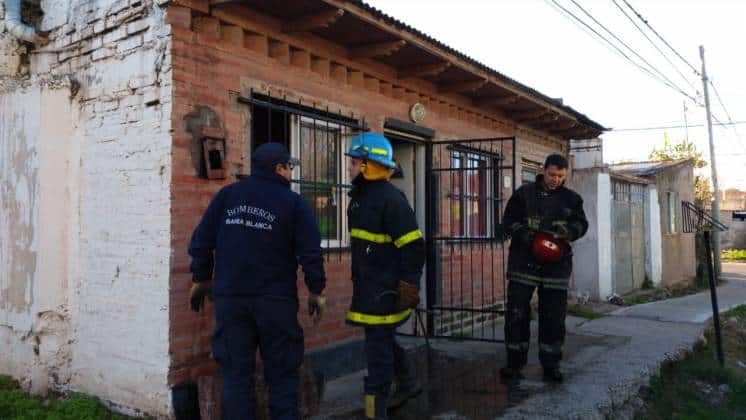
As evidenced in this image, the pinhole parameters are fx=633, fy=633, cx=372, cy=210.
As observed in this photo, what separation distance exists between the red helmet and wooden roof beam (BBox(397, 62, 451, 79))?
2.35 metres

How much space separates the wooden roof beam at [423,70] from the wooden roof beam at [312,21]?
66.6 inches

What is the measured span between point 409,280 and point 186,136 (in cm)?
188

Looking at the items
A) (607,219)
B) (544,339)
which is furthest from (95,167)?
(607,219)

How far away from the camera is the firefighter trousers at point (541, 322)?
5.36 m

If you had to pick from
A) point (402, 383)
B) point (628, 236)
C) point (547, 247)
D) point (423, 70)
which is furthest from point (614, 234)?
point (402, 383)

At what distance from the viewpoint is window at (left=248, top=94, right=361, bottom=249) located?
5332 millimetres

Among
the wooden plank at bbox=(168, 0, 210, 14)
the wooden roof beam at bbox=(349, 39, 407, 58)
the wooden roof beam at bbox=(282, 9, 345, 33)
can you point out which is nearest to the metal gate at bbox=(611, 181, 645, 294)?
the wooden roof beam at bbox=(349, 39, 407, 58)

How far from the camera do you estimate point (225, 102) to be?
189 inches

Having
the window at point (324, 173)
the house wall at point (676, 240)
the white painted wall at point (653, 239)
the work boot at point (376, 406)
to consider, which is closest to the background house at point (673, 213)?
the house wall at point (676, 240)

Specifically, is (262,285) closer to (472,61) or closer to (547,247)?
(547,247)

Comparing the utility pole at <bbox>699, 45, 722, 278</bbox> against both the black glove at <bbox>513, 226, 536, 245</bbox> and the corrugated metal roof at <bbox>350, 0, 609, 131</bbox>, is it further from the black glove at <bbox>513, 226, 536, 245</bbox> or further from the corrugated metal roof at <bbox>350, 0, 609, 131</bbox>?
the black glove at <bbox>513, 226, 536, 245</bbox>

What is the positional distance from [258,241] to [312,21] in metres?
2.36

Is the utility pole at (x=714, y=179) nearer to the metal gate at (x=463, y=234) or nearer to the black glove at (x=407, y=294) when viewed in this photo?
the metal gate at (x=463, y=234)

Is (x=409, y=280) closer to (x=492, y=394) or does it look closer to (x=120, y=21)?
(x=492, y=394)
